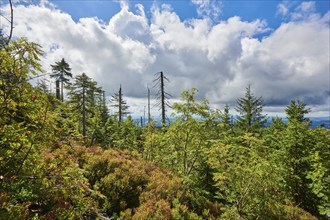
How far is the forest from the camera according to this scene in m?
3.44

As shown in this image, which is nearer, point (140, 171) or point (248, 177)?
point (248, 177)

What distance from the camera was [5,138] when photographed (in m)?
3.29

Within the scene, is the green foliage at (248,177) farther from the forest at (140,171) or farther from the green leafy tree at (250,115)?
the green leafy tree at (250,115)

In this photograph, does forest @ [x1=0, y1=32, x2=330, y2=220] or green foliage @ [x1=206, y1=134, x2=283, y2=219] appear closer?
forest @ [x1=0, y1=32, x2=330, y2=220]

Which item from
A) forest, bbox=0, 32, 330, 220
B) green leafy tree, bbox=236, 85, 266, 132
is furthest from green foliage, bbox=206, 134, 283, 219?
green leafy tree, bbox=236, 85, 266, 132

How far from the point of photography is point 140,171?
A: 11.1m

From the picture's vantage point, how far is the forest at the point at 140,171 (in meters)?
3.44

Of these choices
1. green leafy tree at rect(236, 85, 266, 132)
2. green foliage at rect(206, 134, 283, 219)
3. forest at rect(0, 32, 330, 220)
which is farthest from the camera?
green leafy tree at rect(236, 85, 266, 132)

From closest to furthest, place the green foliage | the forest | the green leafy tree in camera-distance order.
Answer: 1. the forest
2. the green foliage
3. the green leafy tree

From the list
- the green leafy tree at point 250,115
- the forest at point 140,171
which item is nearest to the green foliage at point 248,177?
the forest at point 140,171

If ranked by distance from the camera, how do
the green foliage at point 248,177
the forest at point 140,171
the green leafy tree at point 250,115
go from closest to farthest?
1. the forest at point 140,171
2. the green foliage at point 248,177
3. the green leafy tree at point 250,115

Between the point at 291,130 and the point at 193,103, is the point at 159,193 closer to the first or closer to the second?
the point at 193,103

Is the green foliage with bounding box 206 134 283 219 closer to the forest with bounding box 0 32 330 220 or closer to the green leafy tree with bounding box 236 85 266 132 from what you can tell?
the forest with bounding box 0 32 330 220

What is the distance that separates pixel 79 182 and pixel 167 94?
21.0 metres
